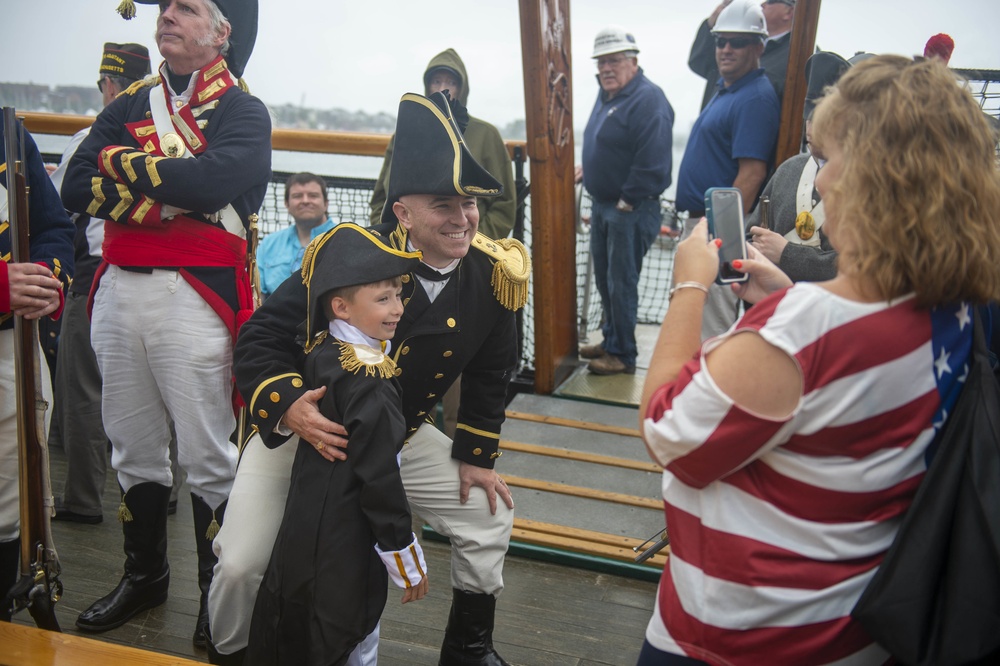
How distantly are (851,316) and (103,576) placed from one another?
2.81 m

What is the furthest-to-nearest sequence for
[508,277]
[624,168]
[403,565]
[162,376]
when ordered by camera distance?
[624,168] → [162,376] → [508,277] → [403,565]

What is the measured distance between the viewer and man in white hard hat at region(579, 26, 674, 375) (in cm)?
479

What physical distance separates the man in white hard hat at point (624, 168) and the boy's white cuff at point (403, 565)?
3.23 meters

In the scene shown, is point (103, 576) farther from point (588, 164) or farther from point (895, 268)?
point (588, 164)

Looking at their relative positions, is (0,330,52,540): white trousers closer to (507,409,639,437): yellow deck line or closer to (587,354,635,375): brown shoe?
(507,409,639,437): yellow deck line

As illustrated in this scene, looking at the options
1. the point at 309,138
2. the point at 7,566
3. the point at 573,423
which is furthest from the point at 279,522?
the point at 309,138

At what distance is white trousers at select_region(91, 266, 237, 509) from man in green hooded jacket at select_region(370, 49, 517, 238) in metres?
1.64

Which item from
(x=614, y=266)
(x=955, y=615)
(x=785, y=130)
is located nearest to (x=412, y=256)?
(x=955, y=615)

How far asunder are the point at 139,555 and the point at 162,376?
2.07 feet

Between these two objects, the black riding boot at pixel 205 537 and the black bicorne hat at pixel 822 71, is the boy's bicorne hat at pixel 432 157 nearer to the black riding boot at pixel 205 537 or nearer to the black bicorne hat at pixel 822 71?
the black riding boot at pixel 205 537

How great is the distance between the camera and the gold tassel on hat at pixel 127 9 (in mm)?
2762

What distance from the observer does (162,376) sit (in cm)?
263

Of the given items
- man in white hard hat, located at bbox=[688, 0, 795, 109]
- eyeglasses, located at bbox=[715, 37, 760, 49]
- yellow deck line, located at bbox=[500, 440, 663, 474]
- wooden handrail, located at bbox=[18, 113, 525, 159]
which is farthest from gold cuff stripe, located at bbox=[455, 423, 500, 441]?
eyeglasses, located at bbox=[715, 37, 760, 49]

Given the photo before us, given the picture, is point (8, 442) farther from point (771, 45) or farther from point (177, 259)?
point (771, 45)
